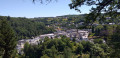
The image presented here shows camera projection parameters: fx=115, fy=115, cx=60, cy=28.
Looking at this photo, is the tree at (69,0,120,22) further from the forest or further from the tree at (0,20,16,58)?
the tree at (0,20,16,58)

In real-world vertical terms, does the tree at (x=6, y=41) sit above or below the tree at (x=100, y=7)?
below

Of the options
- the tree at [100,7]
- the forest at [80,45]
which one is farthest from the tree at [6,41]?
the tree at [100,7]

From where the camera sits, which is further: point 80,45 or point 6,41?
point 80,45

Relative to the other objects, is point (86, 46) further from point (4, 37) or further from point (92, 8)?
point (92, 8)

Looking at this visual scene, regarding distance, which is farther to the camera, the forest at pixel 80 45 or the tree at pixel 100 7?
the forest at pixel 80 45

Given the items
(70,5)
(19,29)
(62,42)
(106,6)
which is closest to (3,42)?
(70,5)

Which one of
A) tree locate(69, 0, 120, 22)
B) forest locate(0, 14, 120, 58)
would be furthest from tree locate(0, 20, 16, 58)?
tree locate(69, 0, 120, 22)

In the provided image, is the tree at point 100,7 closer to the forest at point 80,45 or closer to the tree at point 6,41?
the forest at point 80,45

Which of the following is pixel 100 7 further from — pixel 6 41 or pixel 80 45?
pixel 80 45

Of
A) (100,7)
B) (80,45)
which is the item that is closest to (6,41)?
(100,7)

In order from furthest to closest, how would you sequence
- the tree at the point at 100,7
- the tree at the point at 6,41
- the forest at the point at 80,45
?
the tree at the point at 6,41
the forest at the point at 80,45
the tree at the point at 100,7

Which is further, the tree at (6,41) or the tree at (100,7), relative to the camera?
Answer: the tree at (6,41)

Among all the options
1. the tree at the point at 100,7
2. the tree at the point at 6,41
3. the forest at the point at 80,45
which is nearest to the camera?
the tree at the point at 100,7
